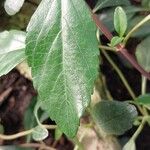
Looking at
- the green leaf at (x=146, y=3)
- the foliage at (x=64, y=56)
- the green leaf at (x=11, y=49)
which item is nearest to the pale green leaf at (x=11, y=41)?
the green leaf at (x=11, y=49)

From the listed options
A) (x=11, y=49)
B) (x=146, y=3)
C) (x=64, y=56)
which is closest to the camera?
(x=64, y=56)

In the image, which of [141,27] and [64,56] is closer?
[64,56]

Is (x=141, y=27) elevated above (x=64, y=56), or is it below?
below

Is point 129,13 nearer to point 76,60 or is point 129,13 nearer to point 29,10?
point 29,10

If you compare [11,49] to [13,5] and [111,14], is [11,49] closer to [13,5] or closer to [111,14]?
[13,5]

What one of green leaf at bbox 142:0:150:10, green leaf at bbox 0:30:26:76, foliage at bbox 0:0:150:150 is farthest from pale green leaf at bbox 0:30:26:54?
green leaf at bbox 142:0:150:10

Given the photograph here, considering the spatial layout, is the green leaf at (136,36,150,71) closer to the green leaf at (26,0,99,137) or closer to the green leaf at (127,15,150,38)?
the green leaf at (127,15,150,38)

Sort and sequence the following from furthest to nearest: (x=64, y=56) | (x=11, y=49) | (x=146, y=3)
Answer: (x=146, y=3) < (x=11, y=49) < (x=64, y=56)

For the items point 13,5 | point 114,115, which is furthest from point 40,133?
point 13,5
